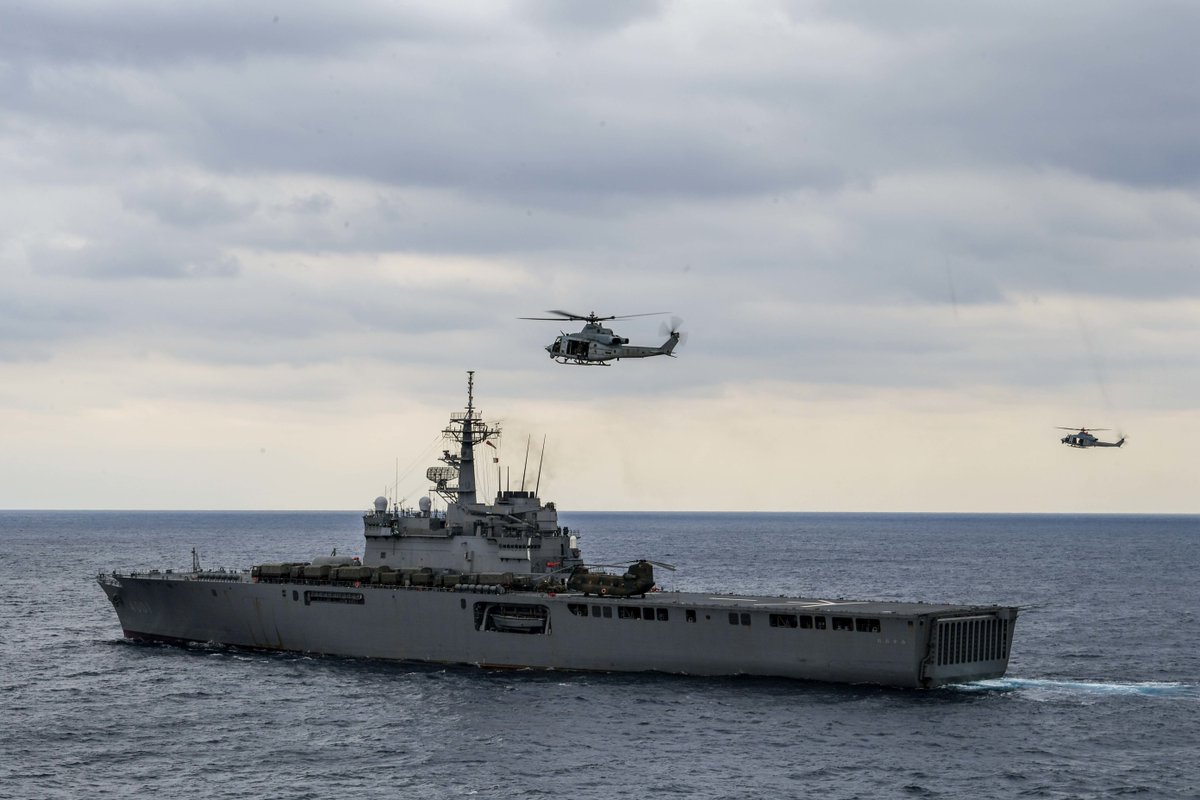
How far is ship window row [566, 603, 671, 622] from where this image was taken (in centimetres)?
5078

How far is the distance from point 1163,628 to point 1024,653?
15.7m

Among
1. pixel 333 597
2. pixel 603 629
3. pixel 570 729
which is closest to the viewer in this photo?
pixel 570 729

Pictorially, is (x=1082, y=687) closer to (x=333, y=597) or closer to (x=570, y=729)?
(x=570, y=729)

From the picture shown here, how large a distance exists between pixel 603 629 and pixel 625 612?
45.1 inches

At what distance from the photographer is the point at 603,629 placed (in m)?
51.9

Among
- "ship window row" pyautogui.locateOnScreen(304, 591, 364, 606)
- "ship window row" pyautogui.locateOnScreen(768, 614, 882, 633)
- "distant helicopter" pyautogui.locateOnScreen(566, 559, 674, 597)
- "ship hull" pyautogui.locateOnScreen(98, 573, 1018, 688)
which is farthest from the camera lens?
"ship window row" pyautogui.locateOnScreen(304, 591, 364, 606)

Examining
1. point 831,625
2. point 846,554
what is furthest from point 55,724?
point 846,554

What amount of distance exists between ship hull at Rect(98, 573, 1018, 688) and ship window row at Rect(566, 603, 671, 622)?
0.05 meters

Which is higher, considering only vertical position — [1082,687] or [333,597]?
[333,597]

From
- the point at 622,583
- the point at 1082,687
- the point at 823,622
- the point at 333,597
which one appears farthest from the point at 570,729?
the point at 1082,687

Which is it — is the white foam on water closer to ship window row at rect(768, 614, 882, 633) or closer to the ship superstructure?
ship window row at rect(768, 614, 882, 633)

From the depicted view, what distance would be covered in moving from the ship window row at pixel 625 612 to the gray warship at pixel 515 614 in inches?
2.2

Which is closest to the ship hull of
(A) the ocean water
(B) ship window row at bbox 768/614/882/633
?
(B) ship window row at bbox 768/614/882/633

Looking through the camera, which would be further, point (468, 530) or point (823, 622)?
point (468, 530)
